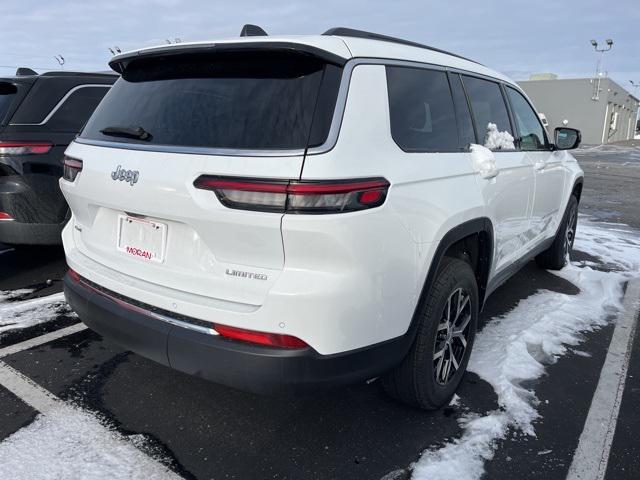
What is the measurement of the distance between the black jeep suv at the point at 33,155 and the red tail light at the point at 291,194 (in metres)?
2.82

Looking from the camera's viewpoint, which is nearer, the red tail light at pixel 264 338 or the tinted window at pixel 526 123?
the red tail light at pixel 264 338

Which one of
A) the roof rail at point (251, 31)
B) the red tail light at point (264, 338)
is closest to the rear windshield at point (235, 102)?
the roof rail at point (251, 31)

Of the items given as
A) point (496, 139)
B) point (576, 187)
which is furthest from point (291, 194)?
point (576, 187)

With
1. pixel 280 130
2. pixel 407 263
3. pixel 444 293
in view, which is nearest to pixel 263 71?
pixel 280 130

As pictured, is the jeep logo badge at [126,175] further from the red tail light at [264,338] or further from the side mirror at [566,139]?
the side mirror at [566,139]

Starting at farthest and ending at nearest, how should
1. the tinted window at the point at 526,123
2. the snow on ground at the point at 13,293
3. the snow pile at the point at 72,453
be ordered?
1. the snow on ground at the point at 13,293
2. the tinted window at the point at 526,123
3. the snow pile at the point at 72,453

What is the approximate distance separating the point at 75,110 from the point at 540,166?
3.99 m

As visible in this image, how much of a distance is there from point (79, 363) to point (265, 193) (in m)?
2.02

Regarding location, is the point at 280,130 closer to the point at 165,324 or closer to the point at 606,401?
the point at 165,324

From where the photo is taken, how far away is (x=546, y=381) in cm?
304

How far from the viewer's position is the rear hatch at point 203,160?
1892 mm

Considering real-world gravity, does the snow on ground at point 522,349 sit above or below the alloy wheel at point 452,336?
below

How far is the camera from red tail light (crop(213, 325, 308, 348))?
192 cm

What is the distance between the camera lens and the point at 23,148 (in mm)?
4055
